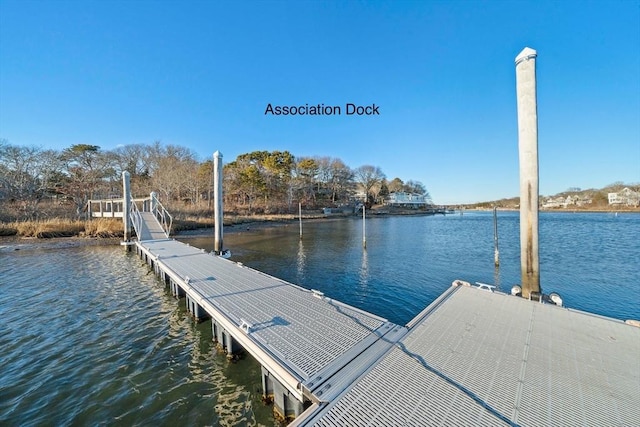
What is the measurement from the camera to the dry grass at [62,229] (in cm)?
1638

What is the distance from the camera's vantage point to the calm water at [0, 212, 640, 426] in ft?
10.3

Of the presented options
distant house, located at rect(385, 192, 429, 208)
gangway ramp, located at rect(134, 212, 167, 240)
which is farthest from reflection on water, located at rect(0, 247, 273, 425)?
distant house, located at rect(385, 192, 429, 208)

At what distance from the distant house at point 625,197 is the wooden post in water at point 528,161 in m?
87.3

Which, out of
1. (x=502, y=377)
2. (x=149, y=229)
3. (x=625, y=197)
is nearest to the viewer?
(x=502, y=377)

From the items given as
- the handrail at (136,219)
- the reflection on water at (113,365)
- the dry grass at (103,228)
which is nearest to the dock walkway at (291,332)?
the reflection on water at (113,365)

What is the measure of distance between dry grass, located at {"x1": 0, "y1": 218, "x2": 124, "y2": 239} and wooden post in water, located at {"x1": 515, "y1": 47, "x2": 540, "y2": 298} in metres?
22.0

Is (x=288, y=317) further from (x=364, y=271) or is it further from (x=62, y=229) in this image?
(x=62, y=229)

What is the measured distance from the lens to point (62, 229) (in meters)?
17.2

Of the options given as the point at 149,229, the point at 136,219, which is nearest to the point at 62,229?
the point at 136,219

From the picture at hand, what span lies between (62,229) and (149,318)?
17.7 m

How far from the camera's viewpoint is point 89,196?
27031 mm

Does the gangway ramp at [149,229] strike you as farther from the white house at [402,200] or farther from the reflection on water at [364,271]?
the white house at [402,200]

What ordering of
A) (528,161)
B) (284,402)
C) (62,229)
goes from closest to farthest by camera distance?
(284,402) → (528,161) → (62,229)

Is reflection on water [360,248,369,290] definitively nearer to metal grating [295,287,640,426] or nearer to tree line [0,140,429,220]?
metal grating [295,287,640,426]
